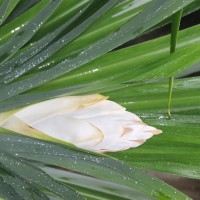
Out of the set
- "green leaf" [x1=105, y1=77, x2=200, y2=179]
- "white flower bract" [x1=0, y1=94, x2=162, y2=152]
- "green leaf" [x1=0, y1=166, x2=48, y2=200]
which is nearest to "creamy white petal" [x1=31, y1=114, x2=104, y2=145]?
"white flower bract" [x1=0, y1=94, x2=162, y2=152]

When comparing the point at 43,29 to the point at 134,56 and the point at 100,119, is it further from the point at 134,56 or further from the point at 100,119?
the point at 100,119

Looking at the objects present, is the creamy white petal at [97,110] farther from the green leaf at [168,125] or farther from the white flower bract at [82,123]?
the green leaf at [168,125]

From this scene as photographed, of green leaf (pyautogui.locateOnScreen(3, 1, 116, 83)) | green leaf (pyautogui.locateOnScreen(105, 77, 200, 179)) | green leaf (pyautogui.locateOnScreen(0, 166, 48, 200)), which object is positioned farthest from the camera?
green leaf (pyautogui.locateOnScreen(105, 77, 200, 179))

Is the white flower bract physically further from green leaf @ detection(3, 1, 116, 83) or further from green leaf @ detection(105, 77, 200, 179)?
green leaf @ detection(105, 77, 200, 179)

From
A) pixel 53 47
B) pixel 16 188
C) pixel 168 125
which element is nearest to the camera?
pixel 16 188

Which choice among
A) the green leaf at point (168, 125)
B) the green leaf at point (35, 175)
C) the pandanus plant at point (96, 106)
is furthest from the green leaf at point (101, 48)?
the green leaf at point (168, 125)

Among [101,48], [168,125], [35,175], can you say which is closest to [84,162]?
[35,175]

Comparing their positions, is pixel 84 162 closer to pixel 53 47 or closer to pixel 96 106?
pixel 96 106

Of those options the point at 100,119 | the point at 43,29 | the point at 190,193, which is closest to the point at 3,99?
the point at 100,119
